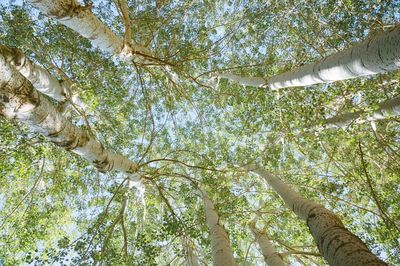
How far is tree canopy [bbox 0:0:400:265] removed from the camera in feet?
16.8

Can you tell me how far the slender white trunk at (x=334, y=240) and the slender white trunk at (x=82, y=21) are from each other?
3.77 m

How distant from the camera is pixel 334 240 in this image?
265cm

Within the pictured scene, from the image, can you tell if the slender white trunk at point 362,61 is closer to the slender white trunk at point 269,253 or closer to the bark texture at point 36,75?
the slender white trunk at point 269,253

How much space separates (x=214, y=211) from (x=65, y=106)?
3.40 meters

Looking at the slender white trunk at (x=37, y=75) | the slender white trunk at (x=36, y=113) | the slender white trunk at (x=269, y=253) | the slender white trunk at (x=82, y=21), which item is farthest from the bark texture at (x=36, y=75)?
the slender white trunk at (x=269, y=253)

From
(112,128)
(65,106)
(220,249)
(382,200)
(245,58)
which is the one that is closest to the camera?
(220,249)

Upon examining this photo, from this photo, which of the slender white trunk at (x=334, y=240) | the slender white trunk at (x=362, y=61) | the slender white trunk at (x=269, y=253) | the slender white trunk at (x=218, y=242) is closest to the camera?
the slender white trunk at (x=334, y=240)

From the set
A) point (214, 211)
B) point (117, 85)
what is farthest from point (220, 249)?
point (117, 85)

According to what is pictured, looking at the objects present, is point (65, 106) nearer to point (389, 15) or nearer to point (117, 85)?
point (117, 85)

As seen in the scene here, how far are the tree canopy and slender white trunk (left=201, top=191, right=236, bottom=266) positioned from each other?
0.97 ft

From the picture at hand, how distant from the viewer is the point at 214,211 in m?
5.92

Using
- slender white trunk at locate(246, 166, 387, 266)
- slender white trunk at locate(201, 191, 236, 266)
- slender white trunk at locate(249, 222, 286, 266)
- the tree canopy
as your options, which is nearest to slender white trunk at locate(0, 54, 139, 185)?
the tree canopy

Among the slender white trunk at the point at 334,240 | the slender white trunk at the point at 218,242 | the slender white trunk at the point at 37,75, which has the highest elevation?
the slender white trunk at the point at 37,75

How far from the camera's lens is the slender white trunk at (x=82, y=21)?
11.9ft
